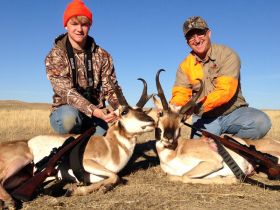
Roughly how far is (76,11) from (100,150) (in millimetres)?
2710

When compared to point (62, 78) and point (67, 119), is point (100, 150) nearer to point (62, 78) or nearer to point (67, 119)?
point (67, 119)

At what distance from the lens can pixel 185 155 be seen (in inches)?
273

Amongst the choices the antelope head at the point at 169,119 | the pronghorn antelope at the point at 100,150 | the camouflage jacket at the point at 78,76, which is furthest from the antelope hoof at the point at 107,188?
the camouflage jacket at the point at 78,76

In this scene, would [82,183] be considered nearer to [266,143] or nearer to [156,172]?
[156,172]

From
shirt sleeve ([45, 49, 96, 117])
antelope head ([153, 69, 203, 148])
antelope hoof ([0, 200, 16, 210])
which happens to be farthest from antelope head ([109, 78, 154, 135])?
antelope hoof ([0, 200, 16, 210])

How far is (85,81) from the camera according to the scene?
808 cm

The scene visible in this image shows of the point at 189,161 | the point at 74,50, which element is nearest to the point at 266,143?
the point at 189,161

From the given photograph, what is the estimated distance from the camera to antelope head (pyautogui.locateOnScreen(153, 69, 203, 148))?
6918mm

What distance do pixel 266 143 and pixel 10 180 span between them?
14.5ft

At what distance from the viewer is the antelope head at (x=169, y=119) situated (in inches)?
272

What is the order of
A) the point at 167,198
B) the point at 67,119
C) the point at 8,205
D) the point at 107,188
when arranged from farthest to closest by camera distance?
the point at 67,119, the point at 107,188, the point at 167,198, the point at 8,205

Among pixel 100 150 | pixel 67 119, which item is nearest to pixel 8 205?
pixel 100 150

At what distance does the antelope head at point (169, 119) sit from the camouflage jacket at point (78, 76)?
43.6 inches

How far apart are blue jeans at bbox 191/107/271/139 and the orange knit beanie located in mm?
3187
